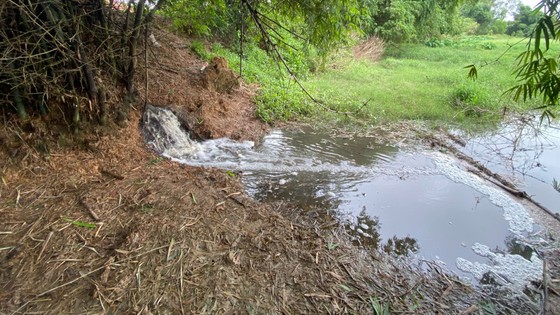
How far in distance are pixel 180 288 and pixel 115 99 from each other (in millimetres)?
2537

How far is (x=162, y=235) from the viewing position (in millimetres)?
2447

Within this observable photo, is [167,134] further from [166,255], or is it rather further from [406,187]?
[406,187]

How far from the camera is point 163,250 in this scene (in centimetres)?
233

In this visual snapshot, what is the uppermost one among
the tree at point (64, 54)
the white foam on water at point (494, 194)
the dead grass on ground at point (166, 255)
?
the tree at point (64, 54)

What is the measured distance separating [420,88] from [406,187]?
5.53 m

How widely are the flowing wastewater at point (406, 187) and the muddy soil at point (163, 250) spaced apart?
1.15 ft

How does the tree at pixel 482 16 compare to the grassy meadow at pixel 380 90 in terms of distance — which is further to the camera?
the tree at pixel 482 16

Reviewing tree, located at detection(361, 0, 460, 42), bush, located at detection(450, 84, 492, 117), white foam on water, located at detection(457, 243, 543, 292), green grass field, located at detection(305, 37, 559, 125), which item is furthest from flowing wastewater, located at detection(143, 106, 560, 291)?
tree, located at detection(361, 0, 460, 42)

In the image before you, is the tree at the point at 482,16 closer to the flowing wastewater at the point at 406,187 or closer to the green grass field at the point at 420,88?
the green grass field at the point at 420,88

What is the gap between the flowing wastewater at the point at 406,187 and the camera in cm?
299

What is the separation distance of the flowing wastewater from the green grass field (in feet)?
3.79

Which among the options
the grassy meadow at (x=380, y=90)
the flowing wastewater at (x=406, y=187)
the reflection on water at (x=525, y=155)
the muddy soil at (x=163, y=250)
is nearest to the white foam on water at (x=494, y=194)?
the flowing wastewater at (x=406, y=187)

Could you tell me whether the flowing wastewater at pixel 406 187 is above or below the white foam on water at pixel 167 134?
below

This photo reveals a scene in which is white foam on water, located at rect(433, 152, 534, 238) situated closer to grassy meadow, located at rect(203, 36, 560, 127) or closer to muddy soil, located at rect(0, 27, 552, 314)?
grassy meadow, located at rect(203, 36, 560, 127)
